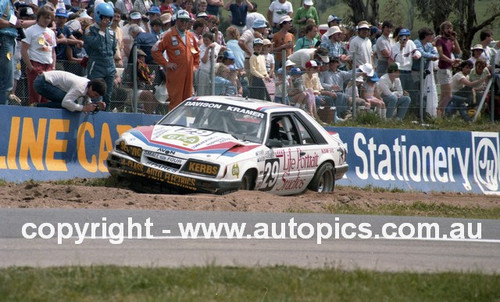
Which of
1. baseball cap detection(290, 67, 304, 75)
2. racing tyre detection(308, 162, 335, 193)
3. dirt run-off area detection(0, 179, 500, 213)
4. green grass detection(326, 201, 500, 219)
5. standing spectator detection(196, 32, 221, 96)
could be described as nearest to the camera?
dirt run-off area detection(0, 179, 500, 213)

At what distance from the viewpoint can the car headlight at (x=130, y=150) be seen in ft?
41.8

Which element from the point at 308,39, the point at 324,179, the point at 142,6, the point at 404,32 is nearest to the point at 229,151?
the point at 324,179

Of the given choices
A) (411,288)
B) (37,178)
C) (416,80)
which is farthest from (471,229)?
(416,80)

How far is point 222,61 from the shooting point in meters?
17.8

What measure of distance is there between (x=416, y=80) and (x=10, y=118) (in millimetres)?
9899

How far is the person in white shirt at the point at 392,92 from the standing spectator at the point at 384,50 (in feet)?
1.32

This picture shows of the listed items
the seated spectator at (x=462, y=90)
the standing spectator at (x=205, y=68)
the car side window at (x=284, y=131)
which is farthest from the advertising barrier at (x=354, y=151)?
the car side window at (x=284, y=131)

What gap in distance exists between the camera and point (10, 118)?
13898 mm

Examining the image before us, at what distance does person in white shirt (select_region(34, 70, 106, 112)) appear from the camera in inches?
564

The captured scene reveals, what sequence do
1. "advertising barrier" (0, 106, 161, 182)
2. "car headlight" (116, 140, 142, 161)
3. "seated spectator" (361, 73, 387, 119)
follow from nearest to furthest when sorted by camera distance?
"car headlight" (116, 140, 142, 161) → "advertising barrier" (0, 106, 161, 182) → "seated spectator" (361, 73, 387, 119)

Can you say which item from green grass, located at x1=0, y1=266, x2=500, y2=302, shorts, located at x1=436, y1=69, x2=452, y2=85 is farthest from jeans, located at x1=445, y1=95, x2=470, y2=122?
green grass, located at x1=0, y1=266, x2=500, y2=302

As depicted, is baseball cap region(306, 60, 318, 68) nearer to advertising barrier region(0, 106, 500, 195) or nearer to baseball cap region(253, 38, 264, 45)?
baseball cap region(253, 38, 264, 45)

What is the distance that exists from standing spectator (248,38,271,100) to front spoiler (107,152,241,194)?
17.4ft

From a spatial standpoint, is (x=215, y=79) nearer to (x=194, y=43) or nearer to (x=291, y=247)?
(x=194, y=43)
